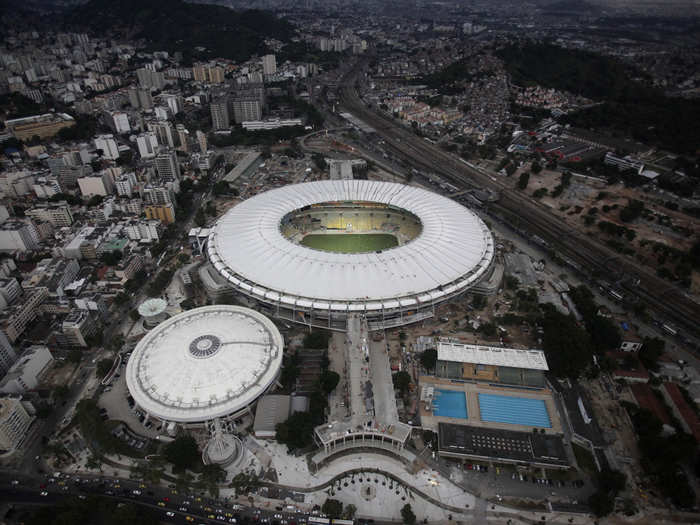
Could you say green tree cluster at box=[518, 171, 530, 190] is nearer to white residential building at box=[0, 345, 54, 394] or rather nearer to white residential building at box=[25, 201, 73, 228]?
white residential building at box=[0, 345, 54, 394]

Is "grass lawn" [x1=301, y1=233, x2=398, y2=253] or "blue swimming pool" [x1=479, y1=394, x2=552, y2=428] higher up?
"grass lawn" [x1=301, y1=233, x2=398, y2=253]

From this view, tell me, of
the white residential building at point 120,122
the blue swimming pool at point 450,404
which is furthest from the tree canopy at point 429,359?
A: the white residential building at point 120,122

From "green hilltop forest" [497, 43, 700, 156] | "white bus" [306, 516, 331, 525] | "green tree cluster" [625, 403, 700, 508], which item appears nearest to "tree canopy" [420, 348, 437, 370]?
"white bus" [306, 516, 331, 525]

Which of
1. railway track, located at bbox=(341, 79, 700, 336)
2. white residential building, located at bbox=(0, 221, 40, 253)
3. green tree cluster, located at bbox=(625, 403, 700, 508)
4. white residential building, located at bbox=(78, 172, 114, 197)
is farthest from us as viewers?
white residential building, located at bbox=(78, 172, 114, 197)

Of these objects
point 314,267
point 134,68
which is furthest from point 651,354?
point 134,68

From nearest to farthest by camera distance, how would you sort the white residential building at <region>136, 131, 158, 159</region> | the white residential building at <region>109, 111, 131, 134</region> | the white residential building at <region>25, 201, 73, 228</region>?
the white residential building at <region>25, 201, 73, 228</region> → the white residential building at <region>136, 131, 158, 159</region> → the white residential building at <region>109, 111, 131, 134</region>

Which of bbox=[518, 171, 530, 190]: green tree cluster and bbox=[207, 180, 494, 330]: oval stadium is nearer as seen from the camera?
bbox=[207, 180, 494, 330]: oval stadium
